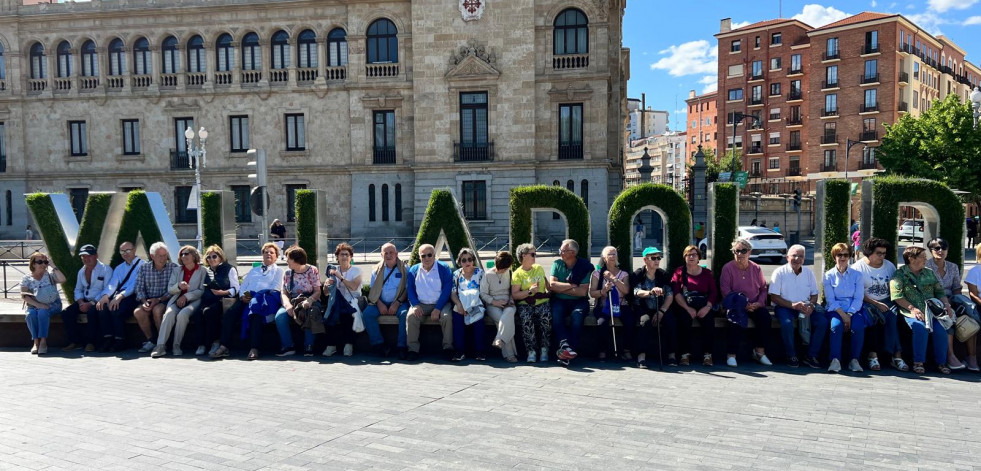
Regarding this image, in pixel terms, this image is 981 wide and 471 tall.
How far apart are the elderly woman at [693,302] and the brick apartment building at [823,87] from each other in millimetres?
57524

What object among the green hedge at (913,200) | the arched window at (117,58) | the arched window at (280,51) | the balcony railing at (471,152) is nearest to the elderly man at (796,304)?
the green hedge at (913,200)

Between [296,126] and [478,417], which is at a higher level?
[296,126]

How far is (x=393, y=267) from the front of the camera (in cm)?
968

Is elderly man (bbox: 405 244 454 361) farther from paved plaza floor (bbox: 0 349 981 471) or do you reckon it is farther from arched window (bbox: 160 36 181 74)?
arched window (bbox: 160 36 181 74)

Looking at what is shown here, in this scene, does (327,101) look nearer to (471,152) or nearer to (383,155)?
(383,155)

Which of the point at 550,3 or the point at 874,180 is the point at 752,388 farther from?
the point at 550,3

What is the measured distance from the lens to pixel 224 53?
37.5 meters

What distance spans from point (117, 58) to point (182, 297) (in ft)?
113

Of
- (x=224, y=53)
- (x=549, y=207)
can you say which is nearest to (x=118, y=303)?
(x=549, y=207)

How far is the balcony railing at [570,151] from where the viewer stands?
35.0 m

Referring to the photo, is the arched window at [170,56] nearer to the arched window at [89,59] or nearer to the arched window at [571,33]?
the arched window at [89,59]

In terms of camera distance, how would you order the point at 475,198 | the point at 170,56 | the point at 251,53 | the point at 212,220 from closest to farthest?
the point at 212,220 < the point at 475,198 < the point at 251,53 < the point at 170,56

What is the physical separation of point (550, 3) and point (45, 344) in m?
28.8

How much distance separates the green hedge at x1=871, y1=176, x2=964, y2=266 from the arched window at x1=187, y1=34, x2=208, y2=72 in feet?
118
